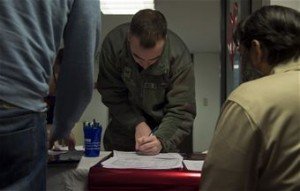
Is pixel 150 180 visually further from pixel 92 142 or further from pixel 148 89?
pixel 148 89

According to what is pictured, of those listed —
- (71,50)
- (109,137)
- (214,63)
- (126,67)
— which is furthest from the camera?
(214,63)

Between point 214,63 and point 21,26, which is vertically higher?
point 21,26

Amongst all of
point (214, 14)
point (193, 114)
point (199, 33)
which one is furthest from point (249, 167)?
point (199, 33)

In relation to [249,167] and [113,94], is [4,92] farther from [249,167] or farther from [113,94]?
[113,94]

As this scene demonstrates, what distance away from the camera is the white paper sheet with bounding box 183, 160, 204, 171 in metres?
1.41

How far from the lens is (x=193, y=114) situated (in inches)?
78.2

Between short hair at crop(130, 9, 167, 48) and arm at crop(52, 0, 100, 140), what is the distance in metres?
0.81

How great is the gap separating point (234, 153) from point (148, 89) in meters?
0.94

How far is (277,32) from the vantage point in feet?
3.64

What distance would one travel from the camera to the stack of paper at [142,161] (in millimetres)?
1418

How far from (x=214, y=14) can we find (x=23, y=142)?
475cm

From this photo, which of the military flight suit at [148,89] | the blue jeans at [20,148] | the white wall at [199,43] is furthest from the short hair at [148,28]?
the white wall at [199,43]

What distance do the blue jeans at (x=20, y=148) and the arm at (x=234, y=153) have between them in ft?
1.42

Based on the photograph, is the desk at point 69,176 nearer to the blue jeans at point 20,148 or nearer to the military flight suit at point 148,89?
the military flight suit at point 148,89
